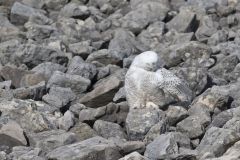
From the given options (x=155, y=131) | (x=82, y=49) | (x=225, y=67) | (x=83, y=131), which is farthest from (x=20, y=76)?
(x=155, y=131)

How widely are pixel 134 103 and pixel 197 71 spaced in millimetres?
1498

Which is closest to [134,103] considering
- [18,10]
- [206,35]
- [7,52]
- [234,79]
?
[234,79]

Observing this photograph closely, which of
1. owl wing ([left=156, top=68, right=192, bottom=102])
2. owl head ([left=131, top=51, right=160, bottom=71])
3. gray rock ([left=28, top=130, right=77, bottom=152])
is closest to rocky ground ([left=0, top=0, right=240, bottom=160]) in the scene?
gray rock ([left=28, top=130, right=77, bottom=152])

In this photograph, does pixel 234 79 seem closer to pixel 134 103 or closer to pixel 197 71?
pixel 197 71

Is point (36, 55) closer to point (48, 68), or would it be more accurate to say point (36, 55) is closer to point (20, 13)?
point (48, 68)

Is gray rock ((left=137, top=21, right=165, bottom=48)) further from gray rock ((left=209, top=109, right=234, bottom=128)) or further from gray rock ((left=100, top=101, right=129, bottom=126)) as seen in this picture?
gray rock ((left=209, top=109, right=234, bottom=128))

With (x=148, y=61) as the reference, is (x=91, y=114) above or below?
below

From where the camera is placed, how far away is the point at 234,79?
473 inches

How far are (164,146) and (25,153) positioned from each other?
1.63 meters

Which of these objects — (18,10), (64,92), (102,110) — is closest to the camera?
(102,110)

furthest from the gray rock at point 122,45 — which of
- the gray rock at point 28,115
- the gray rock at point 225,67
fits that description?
the gray rock at point 28,115

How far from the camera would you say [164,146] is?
8.57 m

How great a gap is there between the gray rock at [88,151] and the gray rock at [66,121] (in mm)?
1209

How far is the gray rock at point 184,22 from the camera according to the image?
1545 cm
